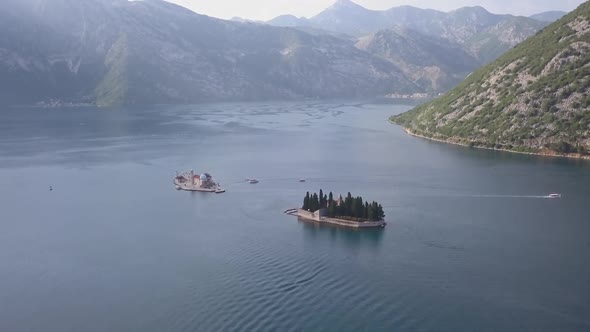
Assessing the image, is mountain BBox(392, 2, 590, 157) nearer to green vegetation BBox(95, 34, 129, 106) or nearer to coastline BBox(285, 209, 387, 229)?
coastline BBox(285, 209, 387, 229)

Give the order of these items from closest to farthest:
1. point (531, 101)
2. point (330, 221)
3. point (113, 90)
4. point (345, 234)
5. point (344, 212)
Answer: point (345, 234) < point (330, 221) < point (344, 212) < point (531, 101) < point (113, 90)

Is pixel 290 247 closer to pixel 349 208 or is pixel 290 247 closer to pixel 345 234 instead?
pixel 345 234

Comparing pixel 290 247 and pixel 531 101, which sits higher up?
pixel 531 101

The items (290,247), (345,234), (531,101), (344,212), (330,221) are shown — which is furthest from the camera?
(531,101)

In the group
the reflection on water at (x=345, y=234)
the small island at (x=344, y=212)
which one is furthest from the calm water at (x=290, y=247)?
the small island at (x=344, y=212)

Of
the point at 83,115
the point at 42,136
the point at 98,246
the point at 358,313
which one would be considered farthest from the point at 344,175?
the point at 83,115

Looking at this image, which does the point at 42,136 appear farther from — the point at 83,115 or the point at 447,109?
the point at 447,109

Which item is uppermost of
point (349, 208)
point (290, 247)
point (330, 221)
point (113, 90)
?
point (113, 90)

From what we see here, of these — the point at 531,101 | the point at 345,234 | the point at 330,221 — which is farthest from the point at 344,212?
the point at 531,101

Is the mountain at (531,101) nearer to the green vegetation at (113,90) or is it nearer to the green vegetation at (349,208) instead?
the green vegetation at (349,208)
